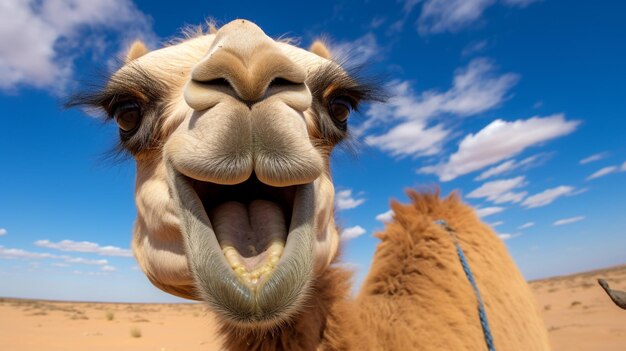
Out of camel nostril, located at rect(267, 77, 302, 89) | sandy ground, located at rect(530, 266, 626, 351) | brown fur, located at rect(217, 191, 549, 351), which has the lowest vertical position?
sandy ground, located at rect(530, 266, 626, 351)

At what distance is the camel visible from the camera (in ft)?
4.91

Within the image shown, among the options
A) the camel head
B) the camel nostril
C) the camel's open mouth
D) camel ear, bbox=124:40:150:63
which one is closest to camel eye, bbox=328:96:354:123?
the camel head

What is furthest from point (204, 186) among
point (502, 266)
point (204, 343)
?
point (204, 343)

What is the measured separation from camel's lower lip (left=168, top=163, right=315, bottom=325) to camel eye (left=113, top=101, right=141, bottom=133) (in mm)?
809

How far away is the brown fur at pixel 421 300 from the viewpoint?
7.11 feet

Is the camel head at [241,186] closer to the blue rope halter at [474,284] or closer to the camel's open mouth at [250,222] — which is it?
the camel's open mouth at [250,222]

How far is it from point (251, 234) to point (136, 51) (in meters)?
1.97

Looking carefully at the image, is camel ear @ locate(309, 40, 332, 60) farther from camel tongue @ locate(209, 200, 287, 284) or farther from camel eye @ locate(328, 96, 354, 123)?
camel tongue @ locate(209, 200, 287, 284)

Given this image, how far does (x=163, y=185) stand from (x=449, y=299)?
7.11 feet

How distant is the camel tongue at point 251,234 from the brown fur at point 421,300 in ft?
2.09

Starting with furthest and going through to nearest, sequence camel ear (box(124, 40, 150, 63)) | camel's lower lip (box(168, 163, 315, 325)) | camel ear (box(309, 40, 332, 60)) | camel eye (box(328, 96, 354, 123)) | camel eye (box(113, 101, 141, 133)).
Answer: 1. camel ear (box(309, 40, 332, 60))
2. camel ear (box(124, 40, 150, 63))
3. camel eye (box(328, 96, 354, 123))
4. camel eye (box(113, 101, 141, 133))
5. camel's lower lip (box(168, 163, 315, 325))

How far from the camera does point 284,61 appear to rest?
1652 mm

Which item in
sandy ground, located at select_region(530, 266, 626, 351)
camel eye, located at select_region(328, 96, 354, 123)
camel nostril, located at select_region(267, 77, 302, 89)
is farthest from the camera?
sandy ground, located at select_region(530, 266, 626, 351)

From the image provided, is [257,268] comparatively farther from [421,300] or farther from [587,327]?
[587,327]
